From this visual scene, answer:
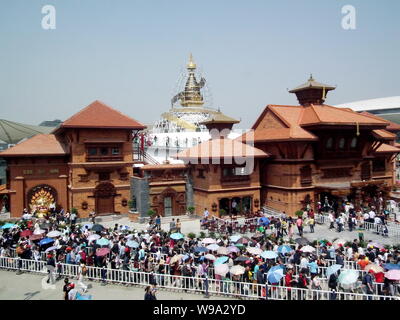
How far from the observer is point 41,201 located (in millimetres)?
32812

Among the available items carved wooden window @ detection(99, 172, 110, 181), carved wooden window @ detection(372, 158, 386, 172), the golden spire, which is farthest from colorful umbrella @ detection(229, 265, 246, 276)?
the golden spire

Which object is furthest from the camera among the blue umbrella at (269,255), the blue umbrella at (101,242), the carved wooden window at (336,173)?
the carved wooden window at (336,173)

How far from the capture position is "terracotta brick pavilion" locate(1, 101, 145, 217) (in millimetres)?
31625

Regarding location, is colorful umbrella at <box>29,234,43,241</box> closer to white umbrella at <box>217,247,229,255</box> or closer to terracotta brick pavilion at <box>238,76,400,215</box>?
white umbrella at <box>217,247,229,255</box>

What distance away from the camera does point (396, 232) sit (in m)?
24.3

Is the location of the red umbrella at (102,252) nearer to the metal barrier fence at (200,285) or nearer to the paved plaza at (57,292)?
the metal barrier fence at (200,285)

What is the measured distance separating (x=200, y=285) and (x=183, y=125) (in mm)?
41073

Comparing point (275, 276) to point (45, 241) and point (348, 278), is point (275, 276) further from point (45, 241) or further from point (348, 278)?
point (45, 241)

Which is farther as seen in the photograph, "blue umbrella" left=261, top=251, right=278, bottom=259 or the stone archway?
the stone archway

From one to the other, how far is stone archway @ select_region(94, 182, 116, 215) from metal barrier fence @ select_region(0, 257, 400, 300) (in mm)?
14184

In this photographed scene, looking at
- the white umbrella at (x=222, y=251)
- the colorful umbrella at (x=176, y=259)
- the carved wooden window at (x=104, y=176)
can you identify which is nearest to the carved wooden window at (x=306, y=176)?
the white umbrella at (x=222, y=251)

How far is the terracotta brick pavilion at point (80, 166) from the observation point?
104ft

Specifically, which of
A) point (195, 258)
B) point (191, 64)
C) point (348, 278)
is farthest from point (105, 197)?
point (191, 64)

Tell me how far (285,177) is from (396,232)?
966cm
